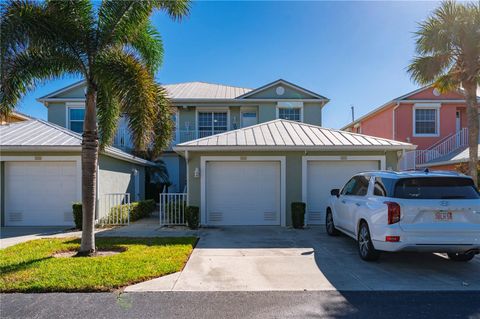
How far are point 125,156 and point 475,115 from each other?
13383 millimetres

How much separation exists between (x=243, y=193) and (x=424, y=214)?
6.42 m

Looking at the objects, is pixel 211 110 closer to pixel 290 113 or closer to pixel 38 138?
pixel 290 113

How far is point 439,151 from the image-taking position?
18.2 metres

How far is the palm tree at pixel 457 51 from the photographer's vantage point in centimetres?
1024

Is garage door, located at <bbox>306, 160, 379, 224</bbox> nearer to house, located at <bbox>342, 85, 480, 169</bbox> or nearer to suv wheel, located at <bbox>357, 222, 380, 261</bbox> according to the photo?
suv wheel, located at <bbox>357, 222, 380, 261</bbox>

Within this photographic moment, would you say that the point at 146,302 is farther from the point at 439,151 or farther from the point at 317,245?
the point at 439,151

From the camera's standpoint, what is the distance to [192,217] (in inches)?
412

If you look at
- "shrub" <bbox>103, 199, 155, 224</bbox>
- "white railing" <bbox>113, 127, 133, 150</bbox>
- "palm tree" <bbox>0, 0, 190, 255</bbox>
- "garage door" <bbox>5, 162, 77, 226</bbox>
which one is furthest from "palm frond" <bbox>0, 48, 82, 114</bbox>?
"white railing" <bbox>113, 127, 133, 150</bbox>

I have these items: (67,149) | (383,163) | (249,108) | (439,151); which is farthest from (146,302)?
(439,151)

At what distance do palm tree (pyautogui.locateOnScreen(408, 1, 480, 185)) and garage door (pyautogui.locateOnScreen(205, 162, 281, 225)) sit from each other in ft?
20.8

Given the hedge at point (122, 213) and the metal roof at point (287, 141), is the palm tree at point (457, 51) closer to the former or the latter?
the metal roof at point (287, 141)

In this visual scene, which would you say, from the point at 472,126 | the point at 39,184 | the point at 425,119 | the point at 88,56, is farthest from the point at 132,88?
the point at 425,119

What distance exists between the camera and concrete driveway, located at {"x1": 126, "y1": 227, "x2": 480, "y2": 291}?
5.27 m

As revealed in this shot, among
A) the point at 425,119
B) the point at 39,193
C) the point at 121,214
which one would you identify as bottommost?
the point at 121,214
